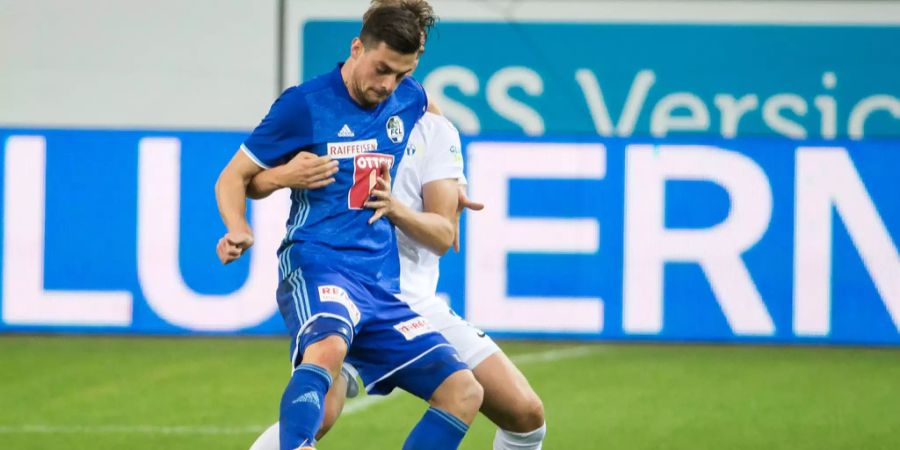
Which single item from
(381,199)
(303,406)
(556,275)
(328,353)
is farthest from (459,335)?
(556,275)

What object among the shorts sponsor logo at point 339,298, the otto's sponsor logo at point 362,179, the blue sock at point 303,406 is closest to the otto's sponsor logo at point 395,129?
the otto's sponsor logo at point 362,179

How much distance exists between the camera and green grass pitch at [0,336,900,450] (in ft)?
19.2

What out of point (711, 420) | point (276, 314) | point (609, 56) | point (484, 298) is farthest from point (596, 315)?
point (609, 56)

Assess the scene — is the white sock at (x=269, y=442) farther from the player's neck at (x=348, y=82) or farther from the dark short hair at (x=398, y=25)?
the dark short hair at (x=398, y=25)

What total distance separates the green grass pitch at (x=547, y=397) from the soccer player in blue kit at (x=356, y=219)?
5.57ft

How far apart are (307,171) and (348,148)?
144 millimetres

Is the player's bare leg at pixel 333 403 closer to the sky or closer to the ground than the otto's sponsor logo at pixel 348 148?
closer to the ground

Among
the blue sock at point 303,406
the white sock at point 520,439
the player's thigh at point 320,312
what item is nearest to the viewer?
the blue sock at point 303,406

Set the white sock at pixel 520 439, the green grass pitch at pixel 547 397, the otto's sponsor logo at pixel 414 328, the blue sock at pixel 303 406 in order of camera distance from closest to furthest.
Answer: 1. the blue sock at pixel 303 406
2. the otto's sponsor logo at pixel 414 328
3. the white sock at pixel 520 439
4. the green grass pitch at pixel 547 397

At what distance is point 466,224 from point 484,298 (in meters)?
0.41

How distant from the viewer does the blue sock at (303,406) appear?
3646mm

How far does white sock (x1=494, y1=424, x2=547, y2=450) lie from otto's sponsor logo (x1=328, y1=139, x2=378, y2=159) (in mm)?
910

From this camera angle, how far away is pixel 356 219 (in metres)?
3.98

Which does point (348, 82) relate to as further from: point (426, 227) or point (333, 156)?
point (426, 227)
